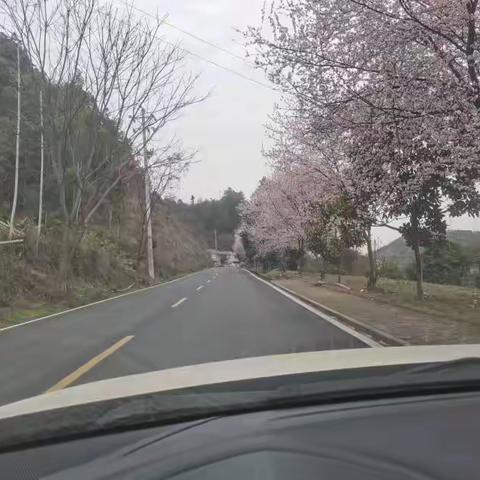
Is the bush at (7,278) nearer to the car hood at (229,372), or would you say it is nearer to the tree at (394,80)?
the tree at (394,80)

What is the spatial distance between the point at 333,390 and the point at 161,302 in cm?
2039

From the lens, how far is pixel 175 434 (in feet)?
6.73

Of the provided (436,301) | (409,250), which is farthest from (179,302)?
(409,250)

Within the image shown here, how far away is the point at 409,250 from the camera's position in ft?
143

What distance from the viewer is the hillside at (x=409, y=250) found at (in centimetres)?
4480

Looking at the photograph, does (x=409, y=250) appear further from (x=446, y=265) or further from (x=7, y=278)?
(x=7, y=278)

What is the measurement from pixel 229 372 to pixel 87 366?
7191 millimetres

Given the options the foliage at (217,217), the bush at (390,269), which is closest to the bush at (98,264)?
the bush at (390,269)

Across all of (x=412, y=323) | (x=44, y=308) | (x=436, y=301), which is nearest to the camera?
(x=412, y=323)

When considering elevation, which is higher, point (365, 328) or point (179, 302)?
point (179, 302)

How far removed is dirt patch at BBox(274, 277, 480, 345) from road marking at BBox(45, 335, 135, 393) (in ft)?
16.1

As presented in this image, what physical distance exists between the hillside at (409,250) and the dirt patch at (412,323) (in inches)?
954

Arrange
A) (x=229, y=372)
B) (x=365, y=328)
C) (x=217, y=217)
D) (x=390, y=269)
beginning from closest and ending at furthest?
A: 1. (x=229, y=372)
2. (x=365, y=328)
3. (x=390, y=269)
4. (x=217, y=217)

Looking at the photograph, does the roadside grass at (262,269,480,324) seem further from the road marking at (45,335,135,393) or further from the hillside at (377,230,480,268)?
the hillside at (377,230,480,268)
